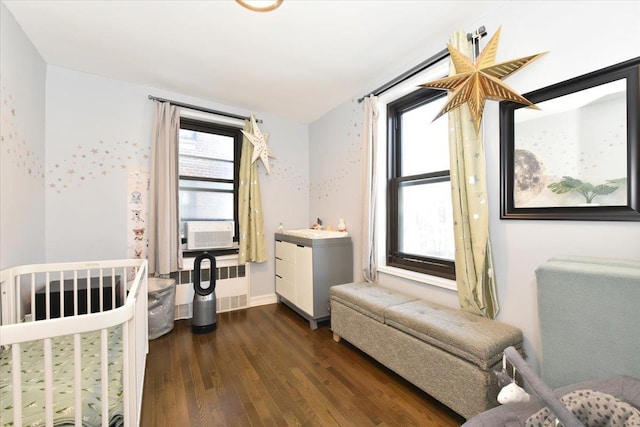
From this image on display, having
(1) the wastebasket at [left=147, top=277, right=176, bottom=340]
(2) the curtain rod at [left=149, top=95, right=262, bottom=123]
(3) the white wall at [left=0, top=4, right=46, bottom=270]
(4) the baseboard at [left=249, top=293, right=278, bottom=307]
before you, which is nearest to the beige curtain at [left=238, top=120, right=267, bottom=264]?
(2) the curtain rod at [left=149, top=95, right=262, bottom=123]

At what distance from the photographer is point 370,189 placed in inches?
96.5

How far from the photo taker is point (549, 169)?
1423 mm

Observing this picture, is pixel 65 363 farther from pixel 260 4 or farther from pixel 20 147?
pixel 260 4

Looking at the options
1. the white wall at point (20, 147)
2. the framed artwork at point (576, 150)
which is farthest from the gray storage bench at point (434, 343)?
the white wall at point (20, 147)

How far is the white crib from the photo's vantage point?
76 centimetres

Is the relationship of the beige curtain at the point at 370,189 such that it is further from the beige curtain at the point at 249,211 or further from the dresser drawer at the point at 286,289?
the beige curtain at the point at 249,211

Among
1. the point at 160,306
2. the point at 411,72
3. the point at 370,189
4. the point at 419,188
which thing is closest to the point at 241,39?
the point at 411,72

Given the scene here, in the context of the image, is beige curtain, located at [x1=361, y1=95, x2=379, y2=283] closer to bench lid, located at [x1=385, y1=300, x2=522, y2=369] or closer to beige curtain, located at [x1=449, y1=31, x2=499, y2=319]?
bench lid, located at [x1=385, y1=300, x2=522, y2=369]

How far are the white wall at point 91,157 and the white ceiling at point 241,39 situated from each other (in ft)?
0.62

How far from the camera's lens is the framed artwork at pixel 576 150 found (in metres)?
1.18

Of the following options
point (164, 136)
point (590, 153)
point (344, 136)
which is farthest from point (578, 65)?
point (164, 136)

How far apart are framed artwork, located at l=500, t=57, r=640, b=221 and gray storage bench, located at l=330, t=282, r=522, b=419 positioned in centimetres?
71

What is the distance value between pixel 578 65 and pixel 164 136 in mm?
3131

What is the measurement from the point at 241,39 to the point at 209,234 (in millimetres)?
1894
